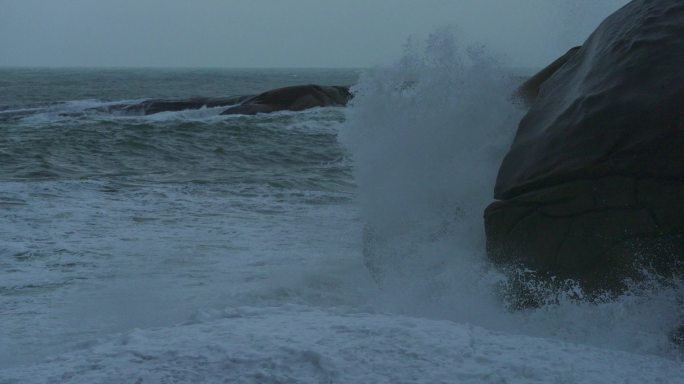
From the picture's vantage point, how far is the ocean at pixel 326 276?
2.54 meters

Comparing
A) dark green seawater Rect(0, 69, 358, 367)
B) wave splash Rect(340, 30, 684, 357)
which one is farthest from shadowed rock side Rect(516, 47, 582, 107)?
dark green seawater Rect(0, 69, 358, 367)

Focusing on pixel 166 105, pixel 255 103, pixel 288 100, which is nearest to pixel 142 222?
pixel 255 103

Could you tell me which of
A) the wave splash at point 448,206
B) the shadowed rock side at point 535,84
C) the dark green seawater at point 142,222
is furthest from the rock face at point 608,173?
the dark green seawater at point 142,222

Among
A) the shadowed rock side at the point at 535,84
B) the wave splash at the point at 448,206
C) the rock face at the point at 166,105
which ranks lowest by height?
the rock face at the point at 166,105

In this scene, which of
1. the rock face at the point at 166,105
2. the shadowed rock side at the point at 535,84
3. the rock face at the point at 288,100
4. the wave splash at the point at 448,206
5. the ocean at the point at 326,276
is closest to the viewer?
the ocean at the point at 326,276

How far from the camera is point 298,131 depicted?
52.2ft

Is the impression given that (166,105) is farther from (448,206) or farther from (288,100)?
(448,206)

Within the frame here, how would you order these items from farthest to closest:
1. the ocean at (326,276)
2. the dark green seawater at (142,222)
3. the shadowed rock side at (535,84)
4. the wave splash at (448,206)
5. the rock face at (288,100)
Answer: the rock face at (288,100), the shadowed rock side at (535,84), the dark green seawater at (142,222), the wave splash at (448,206), the ocean at (326,276)

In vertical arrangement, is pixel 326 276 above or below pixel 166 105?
above

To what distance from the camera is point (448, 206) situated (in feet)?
15.8

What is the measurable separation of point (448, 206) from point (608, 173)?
59.1 inches

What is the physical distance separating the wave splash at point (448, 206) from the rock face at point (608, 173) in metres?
0.16

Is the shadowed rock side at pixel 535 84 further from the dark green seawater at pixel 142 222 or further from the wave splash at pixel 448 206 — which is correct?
the dark green seawater at pixel 142 222

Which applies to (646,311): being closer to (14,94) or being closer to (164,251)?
(164,251)
